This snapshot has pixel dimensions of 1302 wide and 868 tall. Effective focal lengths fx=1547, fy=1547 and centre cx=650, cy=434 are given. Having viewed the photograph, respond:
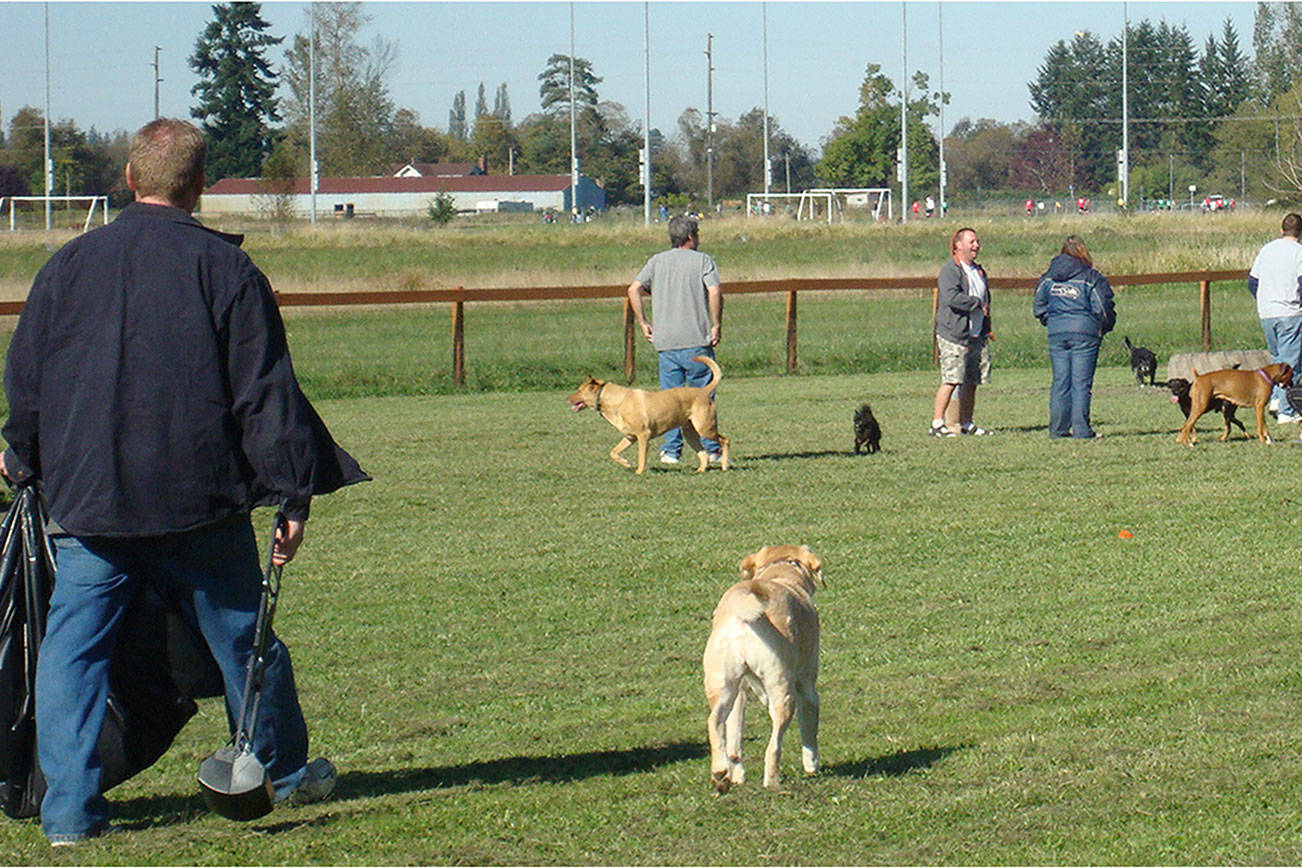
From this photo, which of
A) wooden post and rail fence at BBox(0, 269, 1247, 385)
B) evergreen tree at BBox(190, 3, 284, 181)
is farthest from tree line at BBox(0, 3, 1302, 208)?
wooden post and rail fence at BBox(0, 269, 1247, 385)

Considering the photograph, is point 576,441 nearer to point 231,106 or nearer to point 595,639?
point 595,639

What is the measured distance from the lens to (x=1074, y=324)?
1488cm

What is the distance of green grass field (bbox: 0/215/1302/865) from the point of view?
4590mm

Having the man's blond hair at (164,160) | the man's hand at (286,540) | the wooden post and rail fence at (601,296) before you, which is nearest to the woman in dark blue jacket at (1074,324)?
the wooden post and rail fence at (601,296)

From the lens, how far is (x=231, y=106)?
9150cm

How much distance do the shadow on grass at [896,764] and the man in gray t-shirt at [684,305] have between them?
7.57 metres

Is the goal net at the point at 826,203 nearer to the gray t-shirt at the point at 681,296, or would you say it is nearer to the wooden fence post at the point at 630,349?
the wooden fence post at the point at 630,349

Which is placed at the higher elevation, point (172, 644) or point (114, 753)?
point (172, 644)

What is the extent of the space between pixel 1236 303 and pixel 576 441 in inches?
744

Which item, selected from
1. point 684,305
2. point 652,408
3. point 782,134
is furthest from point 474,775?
point 782,134

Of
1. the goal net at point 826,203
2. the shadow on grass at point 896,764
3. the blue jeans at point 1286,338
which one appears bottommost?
the shadow on grass at point 896,764

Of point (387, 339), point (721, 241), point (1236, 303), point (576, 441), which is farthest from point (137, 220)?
point (721, 241)

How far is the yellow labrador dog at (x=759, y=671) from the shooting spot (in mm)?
4793

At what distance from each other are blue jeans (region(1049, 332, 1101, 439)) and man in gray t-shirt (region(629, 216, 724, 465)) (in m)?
3.83
